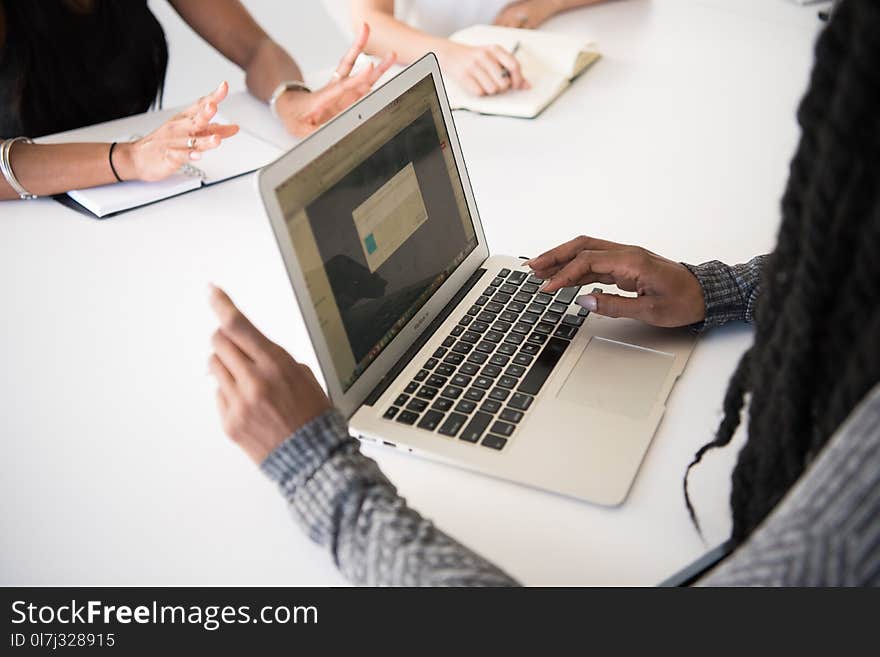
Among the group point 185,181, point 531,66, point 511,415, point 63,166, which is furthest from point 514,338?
point 531,66

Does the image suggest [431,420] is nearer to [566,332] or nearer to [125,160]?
[566,332]

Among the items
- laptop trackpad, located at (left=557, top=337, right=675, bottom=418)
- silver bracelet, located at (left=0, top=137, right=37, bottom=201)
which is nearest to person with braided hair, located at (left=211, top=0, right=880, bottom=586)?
laptop trackpad, located at (left=557, top=337, right=675, bottom=418)

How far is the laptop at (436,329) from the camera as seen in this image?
76 cm

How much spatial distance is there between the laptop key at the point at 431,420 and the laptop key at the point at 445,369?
0.18 ft

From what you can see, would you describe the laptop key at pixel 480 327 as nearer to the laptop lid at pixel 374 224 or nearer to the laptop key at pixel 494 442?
the laptop lid at pixel 374 224

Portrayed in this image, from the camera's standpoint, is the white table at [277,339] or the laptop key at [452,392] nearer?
the white table at [277,339]

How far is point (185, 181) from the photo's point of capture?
1.27 metres

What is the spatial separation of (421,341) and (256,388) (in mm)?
251

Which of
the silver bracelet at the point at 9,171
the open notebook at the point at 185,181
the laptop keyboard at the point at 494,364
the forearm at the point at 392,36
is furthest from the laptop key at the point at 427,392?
the forearm at the point at 392,36

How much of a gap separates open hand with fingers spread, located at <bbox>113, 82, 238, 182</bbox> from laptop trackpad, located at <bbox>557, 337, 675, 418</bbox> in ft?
2.10

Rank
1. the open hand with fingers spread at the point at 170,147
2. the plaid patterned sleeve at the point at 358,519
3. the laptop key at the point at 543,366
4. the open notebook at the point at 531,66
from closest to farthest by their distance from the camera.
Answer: the plaid patterned sleeve at the point at 358,519 → the laptop key at the point at 543,366 → the open hand with fingers spread at the point at 170,147 → the open notebook at the point at 531,66

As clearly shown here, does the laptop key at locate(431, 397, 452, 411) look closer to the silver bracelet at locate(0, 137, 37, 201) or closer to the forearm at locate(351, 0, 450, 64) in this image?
the silver bracelet at locate(0, 137, 37, 201)
